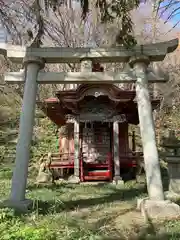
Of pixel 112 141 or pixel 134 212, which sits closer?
pixel 134 212

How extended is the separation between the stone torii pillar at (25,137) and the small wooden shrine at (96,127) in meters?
4.82

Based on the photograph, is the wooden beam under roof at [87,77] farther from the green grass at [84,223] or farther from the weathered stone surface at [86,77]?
the green grass at [84,223]

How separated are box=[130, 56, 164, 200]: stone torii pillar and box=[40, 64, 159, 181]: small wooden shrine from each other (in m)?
4.93

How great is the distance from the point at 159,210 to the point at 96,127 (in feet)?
26.1

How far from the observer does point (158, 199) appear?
5.84m

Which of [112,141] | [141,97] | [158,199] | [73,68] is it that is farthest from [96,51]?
[73,68]

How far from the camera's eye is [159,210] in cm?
561

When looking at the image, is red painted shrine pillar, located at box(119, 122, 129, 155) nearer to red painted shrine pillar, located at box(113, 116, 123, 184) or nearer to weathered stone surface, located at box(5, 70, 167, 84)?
red painted shrine pillar, located at box(113, 116, 123, 184)

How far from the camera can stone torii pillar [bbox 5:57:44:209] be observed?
5.84 metres

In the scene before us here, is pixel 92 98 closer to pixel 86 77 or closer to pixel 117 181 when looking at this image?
pixel 117 181

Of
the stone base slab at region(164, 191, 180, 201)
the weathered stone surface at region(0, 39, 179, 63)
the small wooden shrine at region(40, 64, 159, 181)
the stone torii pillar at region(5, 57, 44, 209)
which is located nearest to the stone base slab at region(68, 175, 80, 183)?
the small wooden shrine at region(40, 64, 159, 181)

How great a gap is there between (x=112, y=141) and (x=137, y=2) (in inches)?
313

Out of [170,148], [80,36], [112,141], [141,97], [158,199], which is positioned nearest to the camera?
[158,199]

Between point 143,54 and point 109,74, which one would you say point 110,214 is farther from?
point 143,54
